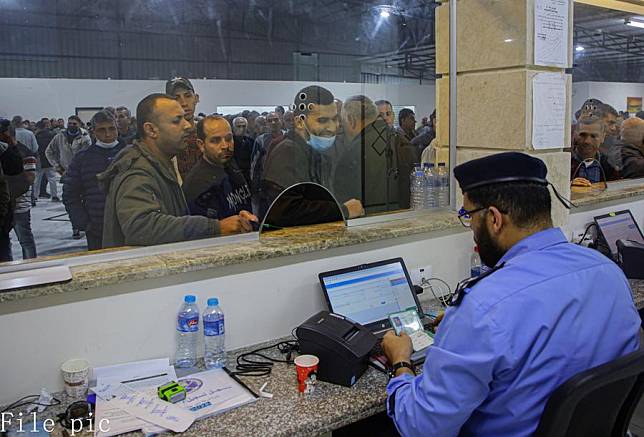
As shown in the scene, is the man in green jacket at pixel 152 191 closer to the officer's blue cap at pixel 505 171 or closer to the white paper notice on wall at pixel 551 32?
the officer's blue cap at pixel 505 171

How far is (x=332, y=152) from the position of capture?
368cm

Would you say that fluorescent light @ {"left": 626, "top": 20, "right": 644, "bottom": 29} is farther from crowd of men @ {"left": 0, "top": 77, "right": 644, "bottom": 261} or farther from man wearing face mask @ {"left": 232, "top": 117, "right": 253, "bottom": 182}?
man wearing face mask @ {"left": 232, "top": 117, "right": 253, "bottom": 182}

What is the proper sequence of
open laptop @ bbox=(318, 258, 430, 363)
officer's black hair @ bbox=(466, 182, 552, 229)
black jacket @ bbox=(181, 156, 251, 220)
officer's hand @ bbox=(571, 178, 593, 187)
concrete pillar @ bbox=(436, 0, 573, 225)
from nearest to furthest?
officer's black hair @ bbox=(466, 182, 552, 229), open laptop @ bbox=(318, 258, 430, 363), concrete pillar @ bbox=(436, 0, 573, 225), black jacket @ bbox=(181, 156, 251, 220), officer's hand @ bbox=(571, 178, 593, 187)

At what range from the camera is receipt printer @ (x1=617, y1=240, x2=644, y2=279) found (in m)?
2.76

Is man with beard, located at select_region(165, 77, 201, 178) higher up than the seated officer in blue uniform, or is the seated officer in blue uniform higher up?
man with beard, located at select_region(165, 77, 201, 178)

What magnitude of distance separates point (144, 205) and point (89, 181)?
33 centimetres

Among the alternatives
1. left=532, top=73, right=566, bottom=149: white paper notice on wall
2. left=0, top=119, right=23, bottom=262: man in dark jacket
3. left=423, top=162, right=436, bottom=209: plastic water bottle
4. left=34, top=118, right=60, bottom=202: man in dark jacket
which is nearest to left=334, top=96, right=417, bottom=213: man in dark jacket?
left=423, top=162, right=436, bottom=209: plastic water bottle

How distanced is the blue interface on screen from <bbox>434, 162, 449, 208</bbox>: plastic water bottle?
62 cm

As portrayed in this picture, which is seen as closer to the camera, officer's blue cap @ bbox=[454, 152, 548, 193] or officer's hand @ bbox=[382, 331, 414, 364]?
officer's blue cap @ bbox=[454, 152, 548, 193]

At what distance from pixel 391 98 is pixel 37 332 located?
2.90 meters

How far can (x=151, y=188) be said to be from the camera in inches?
92.6

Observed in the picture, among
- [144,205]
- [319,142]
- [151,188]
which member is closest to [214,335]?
[144,205]

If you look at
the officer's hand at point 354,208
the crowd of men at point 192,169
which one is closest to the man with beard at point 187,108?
the crowd of men at point 192,169

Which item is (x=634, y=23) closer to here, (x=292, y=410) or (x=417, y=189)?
(x=417, y=189)
